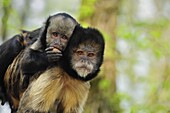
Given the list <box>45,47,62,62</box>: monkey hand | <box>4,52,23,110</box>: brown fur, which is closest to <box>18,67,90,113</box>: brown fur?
<box>45,47,62,62</box>: monkey hand

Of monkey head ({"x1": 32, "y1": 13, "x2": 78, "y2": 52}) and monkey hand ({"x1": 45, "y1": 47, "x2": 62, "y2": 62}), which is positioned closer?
monkey hand ({"x1": 45, "y1": 47, "x2": 62, "y2": 62})

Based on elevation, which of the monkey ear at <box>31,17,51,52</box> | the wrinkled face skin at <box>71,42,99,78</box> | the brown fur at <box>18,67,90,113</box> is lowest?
the brown fur at <box>18,67,90,113</box>

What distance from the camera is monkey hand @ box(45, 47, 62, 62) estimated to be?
6.46m

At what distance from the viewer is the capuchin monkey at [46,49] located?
6598 mm

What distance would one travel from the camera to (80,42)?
260 inches

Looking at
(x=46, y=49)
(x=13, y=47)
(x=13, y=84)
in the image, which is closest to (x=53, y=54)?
(x=46, y=49)

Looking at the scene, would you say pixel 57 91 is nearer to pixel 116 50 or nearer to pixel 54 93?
pixel 54 93

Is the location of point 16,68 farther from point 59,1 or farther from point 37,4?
point 59,1

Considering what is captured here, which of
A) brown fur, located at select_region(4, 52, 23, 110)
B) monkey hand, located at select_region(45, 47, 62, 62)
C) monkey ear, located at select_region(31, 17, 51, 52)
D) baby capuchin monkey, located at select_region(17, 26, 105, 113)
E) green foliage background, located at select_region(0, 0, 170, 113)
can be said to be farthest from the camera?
green foliage background, located at select_region(0, 0, 170, 113)

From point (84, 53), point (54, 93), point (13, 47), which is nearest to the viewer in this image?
point (84, 53)

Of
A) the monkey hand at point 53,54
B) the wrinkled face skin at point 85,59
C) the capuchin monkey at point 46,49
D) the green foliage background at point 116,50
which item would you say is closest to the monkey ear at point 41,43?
the capuchin monkey at point 46,49

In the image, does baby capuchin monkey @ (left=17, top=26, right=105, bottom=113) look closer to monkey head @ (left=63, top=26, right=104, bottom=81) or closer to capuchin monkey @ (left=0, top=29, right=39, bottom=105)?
monkey head @ (left=63, top=26, right=104, bottom=81)

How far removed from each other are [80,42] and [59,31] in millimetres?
427

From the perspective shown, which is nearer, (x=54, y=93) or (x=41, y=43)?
(x=54, y=93)
